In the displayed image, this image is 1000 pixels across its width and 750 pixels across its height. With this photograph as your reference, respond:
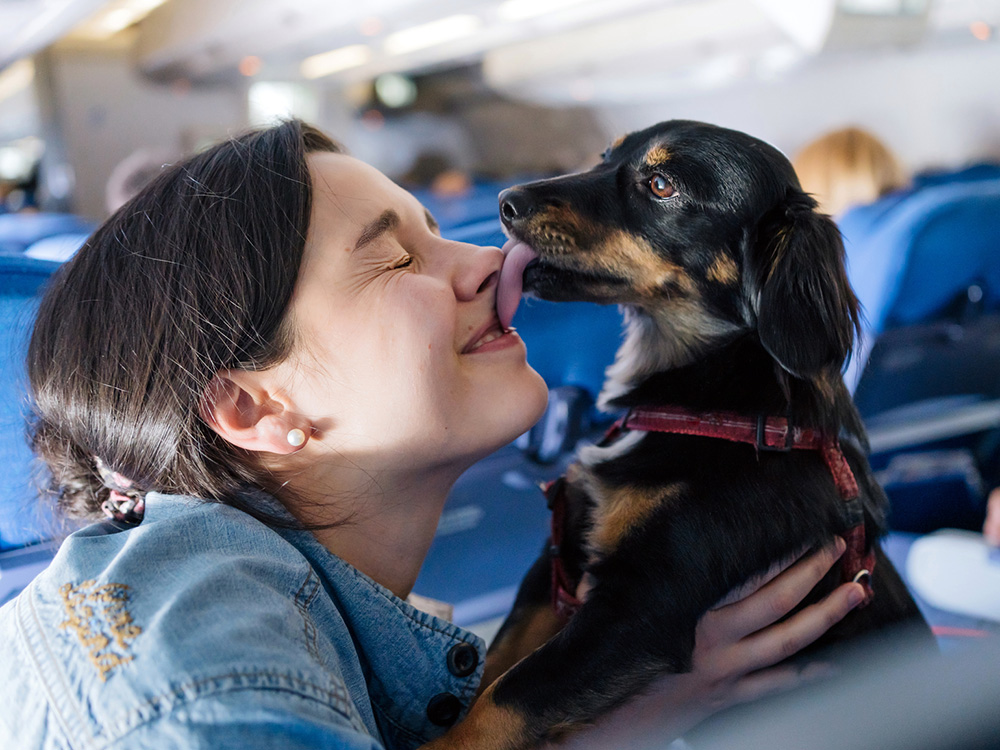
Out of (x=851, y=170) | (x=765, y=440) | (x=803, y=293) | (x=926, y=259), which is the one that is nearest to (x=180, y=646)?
(x=765, y=440)

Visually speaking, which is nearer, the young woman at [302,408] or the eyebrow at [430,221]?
the young woman at [302,408]

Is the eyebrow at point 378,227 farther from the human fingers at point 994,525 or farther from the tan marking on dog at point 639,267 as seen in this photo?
A: the human fingers at point 994,525

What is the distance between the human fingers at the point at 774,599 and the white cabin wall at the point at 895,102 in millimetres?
5340

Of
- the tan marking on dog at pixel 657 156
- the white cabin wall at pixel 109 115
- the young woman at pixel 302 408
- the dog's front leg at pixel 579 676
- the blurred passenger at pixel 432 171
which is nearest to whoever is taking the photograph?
the young woman at pixel 302 408

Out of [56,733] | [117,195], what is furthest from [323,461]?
[117,195]

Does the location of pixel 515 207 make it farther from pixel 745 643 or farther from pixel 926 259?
pixel 926 259

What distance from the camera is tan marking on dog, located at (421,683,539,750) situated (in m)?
0.85

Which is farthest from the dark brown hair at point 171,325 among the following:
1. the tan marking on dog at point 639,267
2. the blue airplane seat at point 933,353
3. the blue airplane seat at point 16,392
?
the blue airplane seat at point 933,353

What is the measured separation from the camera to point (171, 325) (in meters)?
0.78

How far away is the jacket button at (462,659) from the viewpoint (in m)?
0.87

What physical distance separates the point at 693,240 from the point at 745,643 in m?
0.60

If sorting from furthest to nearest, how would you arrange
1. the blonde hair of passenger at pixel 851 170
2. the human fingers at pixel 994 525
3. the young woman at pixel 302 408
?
the blonde hair of passenger at pixel 851 170 → the human fingers at pixel 994 525 → the young woman at pixel 302 408

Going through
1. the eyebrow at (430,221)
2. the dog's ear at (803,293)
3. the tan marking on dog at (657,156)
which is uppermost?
the tan marking on dog at (657,156)

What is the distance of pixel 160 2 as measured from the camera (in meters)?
10.0
